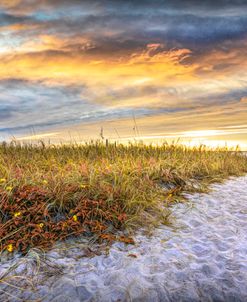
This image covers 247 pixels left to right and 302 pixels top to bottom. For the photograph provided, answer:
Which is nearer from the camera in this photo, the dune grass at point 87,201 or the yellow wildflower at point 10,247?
the yellow wildflower at point 10,247

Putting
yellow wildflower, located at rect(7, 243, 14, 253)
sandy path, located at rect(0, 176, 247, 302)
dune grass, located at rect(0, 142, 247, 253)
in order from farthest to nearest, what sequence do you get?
dune grass, located at rect(0, 142, 247, 253) < yellow wildflower, located at rect(7, 243, 14, 253) < sandy path, located at rect(0, 176, 247, 302)

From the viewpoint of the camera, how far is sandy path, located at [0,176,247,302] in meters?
3.98

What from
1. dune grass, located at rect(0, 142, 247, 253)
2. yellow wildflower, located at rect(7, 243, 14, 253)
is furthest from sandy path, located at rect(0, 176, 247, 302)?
dune grass, located at rect(0, 142, 247, 253)

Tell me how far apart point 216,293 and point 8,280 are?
2.27 m

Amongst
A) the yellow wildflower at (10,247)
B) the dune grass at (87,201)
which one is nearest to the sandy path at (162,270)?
the yellow wildflower at (10,247)

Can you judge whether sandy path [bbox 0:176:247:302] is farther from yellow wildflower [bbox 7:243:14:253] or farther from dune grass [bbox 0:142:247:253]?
dune grass [bbox 0:142:247:253]

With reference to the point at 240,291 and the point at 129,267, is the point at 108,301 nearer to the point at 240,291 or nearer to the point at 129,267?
the point at 129,267

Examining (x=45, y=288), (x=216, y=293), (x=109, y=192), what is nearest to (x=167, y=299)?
(x=216, y=293)

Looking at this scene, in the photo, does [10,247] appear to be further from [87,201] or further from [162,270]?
→ [162,270]

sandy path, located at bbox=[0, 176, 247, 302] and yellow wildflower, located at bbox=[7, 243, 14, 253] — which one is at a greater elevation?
yellow wildflower, located at bbox=[7, 243, 14, 253]

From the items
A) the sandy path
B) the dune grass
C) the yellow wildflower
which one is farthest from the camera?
the dune grass

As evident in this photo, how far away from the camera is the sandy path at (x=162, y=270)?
398 cm

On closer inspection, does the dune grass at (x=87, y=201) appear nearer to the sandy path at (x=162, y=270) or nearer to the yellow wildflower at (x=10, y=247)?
the yellow wildflower at (x=10, y=247)

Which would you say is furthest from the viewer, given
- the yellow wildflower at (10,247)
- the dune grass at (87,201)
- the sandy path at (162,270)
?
the dune grass at (87,201)
